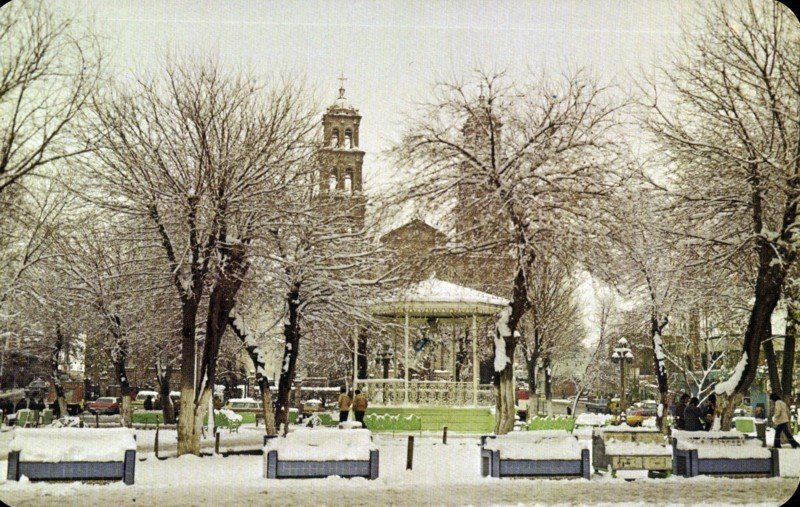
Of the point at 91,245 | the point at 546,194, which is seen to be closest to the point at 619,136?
the point at 546,194

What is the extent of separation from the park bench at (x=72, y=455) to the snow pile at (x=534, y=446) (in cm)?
650

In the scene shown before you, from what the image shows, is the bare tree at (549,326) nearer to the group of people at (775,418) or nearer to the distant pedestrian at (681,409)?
the distant pedestrian at (681,409)

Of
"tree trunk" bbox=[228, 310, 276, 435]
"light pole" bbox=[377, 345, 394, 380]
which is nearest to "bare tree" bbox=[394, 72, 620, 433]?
"tree trunk" bbox=[228, 310, 276, 435]

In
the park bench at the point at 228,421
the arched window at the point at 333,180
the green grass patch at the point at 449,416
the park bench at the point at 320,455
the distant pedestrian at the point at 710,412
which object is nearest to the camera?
Result: the park bench at the point at 320,455

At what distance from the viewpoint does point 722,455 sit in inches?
706

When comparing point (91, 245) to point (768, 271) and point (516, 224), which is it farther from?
point (768, 271)

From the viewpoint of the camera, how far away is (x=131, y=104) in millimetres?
21734

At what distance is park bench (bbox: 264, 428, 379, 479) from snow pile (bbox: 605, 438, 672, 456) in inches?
192

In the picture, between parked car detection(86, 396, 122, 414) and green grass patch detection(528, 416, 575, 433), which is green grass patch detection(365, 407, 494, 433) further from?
parked car detection(86, 396, 122, 414)

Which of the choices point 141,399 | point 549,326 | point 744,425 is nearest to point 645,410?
point 549,326

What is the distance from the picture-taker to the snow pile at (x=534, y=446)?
1750 cm

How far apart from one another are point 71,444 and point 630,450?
409 inches

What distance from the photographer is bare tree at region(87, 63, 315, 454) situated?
2102 centimetres

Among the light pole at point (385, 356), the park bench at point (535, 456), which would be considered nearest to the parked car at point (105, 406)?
the light pole at point (385, 356)
